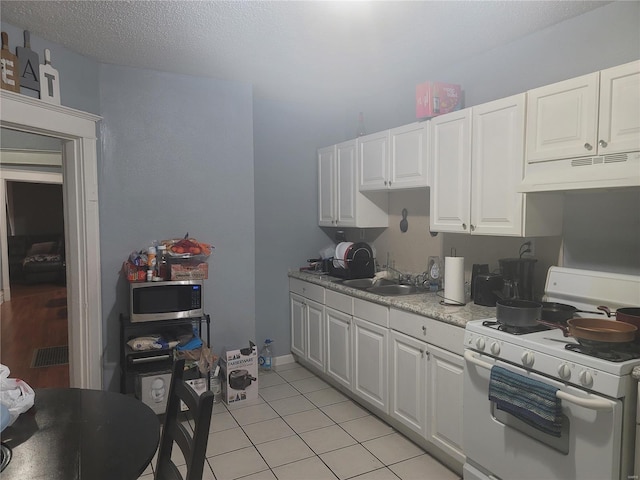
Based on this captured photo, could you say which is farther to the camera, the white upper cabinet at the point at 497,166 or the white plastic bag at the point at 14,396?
the white upper cabinet at the point at 497,166

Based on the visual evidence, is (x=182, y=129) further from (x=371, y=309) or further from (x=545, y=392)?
(x=545, y=392)

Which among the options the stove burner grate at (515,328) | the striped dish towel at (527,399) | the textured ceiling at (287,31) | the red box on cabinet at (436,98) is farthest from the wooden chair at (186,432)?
the red box on cabinet at (436,98)

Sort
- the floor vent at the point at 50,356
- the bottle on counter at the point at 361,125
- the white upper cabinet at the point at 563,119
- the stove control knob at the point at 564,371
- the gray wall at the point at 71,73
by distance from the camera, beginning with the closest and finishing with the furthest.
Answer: the stove control knob at the point at 564,371 → the white upper cabinet at the point at 563,119 → the gray wall at the point at 71,73 → the bottle on counter at the point at 361,125 → the floor vent at the point at 50,356

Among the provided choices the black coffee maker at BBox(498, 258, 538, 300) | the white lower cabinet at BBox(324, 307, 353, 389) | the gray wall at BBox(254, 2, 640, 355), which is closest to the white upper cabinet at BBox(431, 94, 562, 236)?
the black coffee maker at BBox(498, 258, 538, 300)

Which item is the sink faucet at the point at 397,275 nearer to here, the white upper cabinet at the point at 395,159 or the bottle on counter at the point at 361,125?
the white upper cabinet at the point at 395,159

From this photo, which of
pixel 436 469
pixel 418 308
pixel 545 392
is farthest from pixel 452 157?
pixel 436 469

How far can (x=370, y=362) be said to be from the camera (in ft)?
9.84

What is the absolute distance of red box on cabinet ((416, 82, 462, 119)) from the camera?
2.78 meters

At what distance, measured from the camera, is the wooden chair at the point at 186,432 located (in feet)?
3.92

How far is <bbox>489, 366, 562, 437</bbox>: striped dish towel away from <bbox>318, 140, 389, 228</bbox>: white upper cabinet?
1990 millimetres

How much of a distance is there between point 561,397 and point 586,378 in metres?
0.12

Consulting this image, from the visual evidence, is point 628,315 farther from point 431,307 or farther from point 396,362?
point 396,362

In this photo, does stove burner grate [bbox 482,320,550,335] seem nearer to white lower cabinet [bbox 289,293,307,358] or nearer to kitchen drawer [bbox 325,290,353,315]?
kitchen drawer [bbox 325,290,353,315]

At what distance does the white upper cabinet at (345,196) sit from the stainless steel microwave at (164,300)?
1444 millimetres
